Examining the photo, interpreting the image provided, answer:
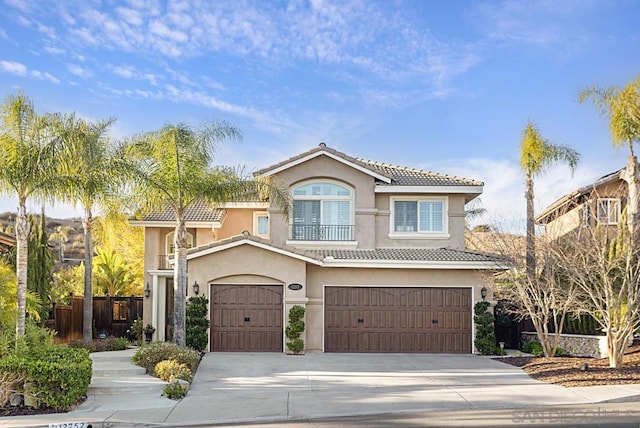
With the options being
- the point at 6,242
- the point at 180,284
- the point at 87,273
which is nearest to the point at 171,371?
the point at 180,284

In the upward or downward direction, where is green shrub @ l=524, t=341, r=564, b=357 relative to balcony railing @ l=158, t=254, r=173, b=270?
downward

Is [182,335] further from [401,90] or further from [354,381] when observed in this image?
[401,90]

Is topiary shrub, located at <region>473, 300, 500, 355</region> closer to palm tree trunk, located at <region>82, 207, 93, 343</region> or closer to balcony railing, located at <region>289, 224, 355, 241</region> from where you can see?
balcony railing, located at <region>289, 224, 355, 241</region>

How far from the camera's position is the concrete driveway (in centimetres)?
1246

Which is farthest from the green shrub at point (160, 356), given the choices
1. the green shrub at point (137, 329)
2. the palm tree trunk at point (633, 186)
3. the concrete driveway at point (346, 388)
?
the palm tree trunk at point (633, 186)

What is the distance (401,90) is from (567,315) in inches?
385

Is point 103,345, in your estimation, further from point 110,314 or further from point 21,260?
point 21,260

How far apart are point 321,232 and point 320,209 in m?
0.88

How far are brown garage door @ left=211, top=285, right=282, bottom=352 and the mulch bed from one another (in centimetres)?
744

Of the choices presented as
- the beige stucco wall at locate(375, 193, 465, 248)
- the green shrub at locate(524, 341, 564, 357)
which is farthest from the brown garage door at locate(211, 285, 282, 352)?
the green shrub at locate(524, 341, 564, 357)

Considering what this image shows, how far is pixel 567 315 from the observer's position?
72.1 feet

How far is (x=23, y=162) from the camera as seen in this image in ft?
47.4

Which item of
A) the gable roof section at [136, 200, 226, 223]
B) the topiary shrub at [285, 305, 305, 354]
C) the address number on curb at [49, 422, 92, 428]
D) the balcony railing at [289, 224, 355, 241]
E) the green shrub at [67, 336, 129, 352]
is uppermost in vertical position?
the gable roof section at [136, 200, 226, 223]

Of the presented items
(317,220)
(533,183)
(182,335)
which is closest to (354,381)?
(182,335)
